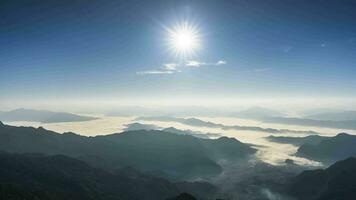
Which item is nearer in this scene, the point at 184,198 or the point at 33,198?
the point at 184,198

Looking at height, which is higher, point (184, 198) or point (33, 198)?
point (184, 198)

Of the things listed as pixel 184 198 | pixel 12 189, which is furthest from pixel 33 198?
pixel 184 198

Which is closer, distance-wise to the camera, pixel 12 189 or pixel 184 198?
pixel 184 198

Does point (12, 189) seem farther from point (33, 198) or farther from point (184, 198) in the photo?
point (184, 198)
